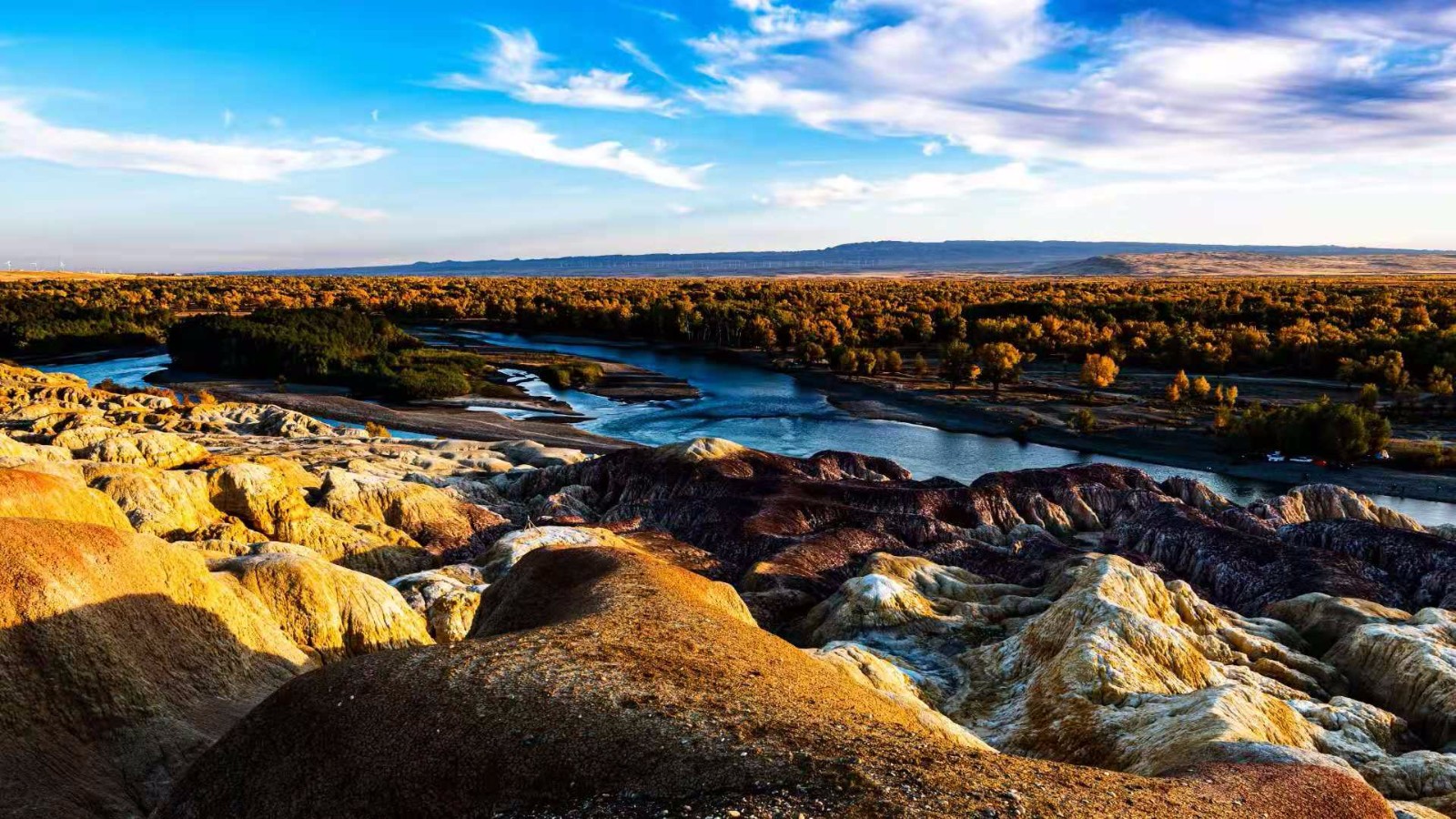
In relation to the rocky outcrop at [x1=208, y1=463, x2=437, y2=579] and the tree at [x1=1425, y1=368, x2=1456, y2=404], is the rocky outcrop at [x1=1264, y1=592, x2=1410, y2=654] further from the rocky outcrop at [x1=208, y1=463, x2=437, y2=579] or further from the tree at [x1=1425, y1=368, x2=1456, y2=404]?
the tree at [x1=1425, y1=368, x2=1456, y2=404]

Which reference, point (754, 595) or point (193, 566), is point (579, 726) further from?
point (754, 595)

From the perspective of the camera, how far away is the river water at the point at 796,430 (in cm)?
6266

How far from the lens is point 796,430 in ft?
253

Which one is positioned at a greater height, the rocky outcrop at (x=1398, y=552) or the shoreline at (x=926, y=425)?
the rocky outcrop at (x=1398, y=552)

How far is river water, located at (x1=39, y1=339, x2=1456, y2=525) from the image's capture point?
6266 cm

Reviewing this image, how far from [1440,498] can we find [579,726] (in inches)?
2555

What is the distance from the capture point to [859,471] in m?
47.7

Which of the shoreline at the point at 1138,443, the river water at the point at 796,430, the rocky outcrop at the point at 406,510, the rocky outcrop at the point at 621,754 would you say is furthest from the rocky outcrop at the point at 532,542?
the shoreline at the point at 1138,443

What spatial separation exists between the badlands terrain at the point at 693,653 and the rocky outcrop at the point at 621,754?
0.04 metres

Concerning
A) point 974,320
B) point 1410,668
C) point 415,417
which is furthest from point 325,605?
point 974,320

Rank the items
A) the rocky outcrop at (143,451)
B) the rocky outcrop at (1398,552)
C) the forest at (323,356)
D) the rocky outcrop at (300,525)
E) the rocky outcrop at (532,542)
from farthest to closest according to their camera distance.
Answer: the forest at (323,356), the rocky outcrop at (143,451), the rocky outcrop at (1398,552), the rocky outcrop at (300,525), the rocky outcrop at (532,542)

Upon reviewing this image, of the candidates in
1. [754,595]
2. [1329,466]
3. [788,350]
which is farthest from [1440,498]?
[788,350]

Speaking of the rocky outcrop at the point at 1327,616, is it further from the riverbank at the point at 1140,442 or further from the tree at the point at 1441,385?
the tree at the point at 1441,385

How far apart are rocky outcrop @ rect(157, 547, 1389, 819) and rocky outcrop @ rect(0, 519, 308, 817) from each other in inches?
103
